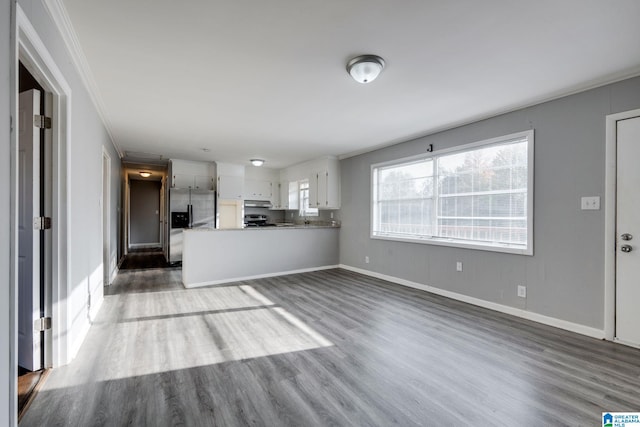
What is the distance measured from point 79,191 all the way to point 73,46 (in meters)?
1.18

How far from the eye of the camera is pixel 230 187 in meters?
6.96

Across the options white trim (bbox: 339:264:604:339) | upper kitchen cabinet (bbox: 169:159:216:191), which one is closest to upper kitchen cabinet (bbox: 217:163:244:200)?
upper kitchen cabinet (bbox: 169:159:216:191)

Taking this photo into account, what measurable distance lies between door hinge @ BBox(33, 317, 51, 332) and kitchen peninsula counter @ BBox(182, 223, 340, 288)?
2459 millimetres

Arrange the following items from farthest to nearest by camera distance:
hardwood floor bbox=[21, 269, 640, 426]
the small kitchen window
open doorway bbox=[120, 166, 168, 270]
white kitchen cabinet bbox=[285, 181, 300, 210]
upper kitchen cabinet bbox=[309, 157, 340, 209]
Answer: open doorway bbox=[120, 166, 168, 270] < white kitchen cabinet bbox=[285, 181, 300, 210] < the small kitchen window < upper kitchen cabinet bbox=[309, 157, 340, 209] < hardwood floor bbox=[21, 269, 640, 426]

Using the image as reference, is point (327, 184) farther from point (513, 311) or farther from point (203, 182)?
point (513, 311)

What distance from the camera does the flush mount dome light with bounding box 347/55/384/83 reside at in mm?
2283

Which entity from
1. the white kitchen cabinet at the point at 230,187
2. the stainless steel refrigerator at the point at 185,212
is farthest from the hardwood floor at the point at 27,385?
the white kitchen cabinet at the point at 230,187

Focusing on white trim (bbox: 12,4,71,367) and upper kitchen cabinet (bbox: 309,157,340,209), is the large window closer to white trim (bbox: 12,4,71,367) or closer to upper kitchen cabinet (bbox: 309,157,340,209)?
upper kitchen cabinet (bbox: 309,157,340,209)

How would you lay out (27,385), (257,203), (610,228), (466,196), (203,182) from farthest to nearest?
(257,203), (203,182), (466,196), (610,228), (27,385)

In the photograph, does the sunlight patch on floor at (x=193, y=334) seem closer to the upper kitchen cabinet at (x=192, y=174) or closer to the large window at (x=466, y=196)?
the large window at (x=466, y=196)

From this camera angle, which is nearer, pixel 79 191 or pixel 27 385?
pixel 27 385

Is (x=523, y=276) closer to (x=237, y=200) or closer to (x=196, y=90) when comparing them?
(x=196, y=90)

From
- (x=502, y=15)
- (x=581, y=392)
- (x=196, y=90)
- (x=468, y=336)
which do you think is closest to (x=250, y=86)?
(x=196, y=90)

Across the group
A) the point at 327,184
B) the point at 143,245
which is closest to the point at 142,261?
the point at 143,245
